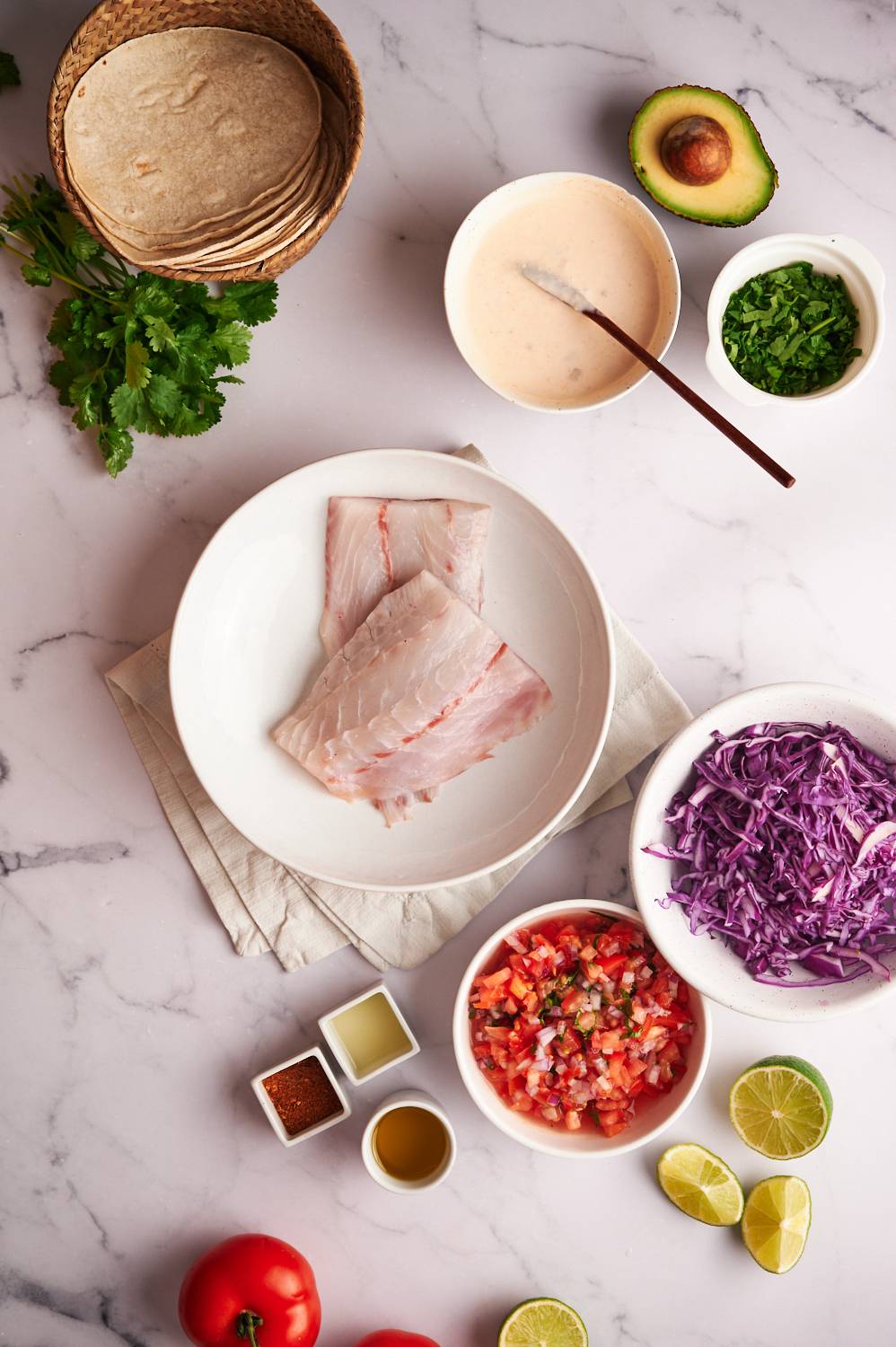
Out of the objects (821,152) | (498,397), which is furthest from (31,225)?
(821,152)

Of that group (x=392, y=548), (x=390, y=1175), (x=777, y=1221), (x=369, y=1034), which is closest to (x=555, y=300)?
(x=392, y=548)

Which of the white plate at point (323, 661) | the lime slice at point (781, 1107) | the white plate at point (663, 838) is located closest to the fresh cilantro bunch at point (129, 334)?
the white plate at point (323, 661)

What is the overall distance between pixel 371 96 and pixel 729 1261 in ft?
9.18

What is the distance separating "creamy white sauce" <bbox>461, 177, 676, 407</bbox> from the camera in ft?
6.92

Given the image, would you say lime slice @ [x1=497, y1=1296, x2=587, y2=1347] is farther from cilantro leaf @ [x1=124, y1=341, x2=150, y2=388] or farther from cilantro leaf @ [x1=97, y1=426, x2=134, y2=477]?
cilantro leaf @ [x1=124, y1=341, x2=150, y2=388]

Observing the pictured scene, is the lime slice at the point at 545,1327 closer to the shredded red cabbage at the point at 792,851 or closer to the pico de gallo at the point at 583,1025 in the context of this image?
the pico de gallo at the point at 583,1025

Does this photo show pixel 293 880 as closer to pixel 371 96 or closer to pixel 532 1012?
pixel 532 1012

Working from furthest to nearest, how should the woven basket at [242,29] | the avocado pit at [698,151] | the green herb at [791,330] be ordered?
the green herb at [791,330], the avocado pit at [698,151], the woven basket at [242,29]

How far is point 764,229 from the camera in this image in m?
2.27

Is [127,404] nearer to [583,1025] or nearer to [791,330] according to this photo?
[791,330]

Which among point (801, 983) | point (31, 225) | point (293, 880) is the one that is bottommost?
point (293, 880)

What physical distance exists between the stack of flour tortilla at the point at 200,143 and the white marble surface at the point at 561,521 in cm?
24

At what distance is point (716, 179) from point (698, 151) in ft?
0.28

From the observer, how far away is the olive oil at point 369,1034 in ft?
7.23
